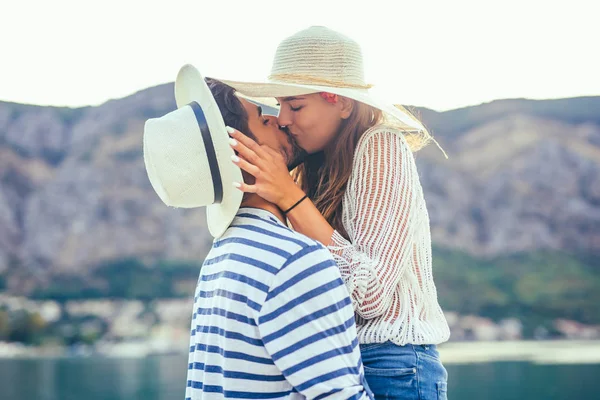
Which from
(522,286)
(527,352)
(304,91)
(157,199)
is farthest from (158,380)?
(304,91)

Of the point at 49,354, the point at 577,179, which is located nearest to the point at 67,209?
the point at 49,354

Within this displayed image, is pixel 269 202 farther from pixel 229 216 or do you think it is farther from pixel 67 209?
pixel 67 209

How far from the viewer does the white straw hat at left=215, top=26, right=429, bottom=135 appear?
5.55 feet

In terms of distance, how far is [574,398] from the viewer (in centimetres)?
2323

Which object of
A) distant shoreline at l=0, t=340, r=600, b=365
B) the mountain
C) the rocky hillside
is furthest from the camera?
the rocky hillside

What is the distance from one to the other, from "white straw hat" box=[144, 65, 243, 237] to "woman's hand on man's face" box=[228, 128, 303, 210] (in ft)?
0.07

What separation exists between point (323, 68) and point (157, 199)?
4408 centimetres

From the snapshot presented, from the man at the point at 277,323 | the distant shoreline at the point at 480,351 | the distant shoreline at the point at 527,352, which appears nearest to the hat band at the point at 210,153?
the man at the point at 277,323

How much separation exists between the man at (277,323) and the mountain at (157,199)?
39916 mm

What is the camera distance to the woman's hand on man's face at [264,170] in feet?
4.75

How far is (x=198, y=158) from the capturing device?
4.73 ft

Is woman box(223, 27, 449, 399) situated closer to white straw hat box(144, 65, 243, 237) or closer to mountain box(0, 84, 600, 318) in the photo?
white straw hat box(144, 65, 243, 237)

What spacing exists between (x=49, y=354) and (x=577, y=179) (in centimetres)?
2716

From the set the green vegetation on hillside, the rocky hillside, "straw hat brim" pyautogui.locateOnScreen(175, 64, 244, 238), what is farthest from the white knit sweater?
the rocky hillside
